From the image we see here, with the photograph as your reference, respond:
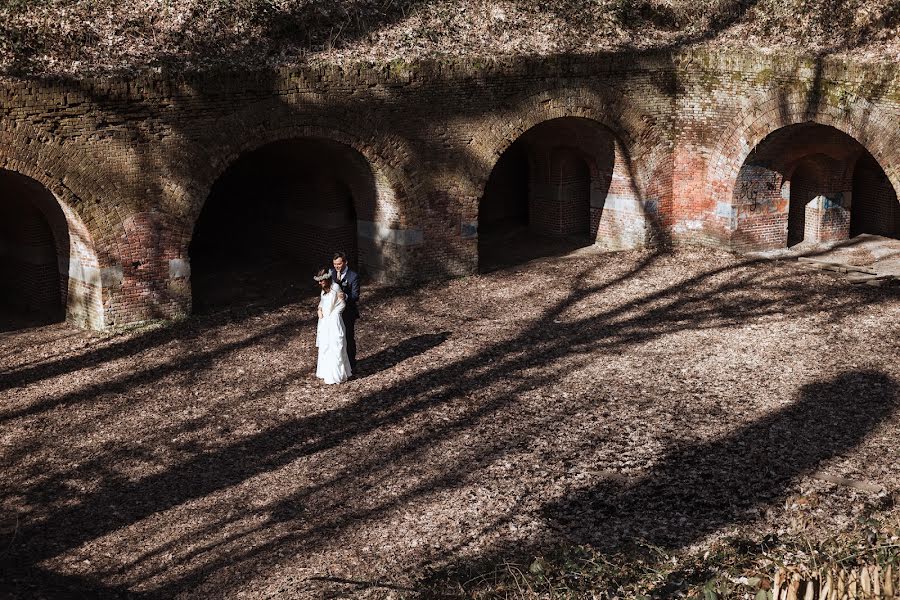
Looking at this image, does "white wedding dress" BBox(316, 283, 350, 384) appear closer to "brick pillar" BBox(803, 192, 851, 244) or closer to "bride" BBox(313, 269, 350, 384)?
"bride" BBox(313, 269, 350, 384)

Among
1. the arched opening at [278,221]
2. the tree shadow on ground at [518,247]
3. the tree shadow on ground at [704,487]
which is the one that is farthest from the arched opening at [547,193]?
the tree shadow on ground at [704,487]

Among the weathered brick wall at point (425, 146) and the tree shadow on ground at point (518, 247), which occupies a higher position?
the weathered brick wall at point (425, 146)

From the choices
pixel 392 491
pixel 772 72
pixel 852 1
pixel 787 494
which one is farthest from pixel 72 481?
pixel 852 1

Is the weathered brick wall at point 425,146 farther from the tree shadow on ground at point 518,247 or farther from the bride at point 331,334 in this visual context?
the bride at point 331,334

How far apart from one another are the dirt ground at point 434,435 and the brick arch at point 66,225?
0.41 meters

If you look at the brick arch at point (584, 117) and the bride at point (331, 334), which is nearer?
the bride at point (331, 334)

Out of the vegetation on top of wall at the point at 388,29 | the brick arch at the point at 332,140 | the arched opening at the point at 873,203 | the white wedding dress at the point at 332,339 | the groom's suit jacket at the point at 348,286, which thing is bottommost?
the white wedding dress at the point at 332,339

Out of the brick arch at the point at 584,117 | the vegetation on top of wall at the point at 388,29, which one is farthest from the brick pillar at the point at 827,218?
the vegetation on top of wall at the point at 388,29

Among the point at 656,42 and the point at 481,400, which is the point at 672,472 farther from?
the point at 656,42

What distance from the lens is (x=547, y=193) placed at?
19.5 m

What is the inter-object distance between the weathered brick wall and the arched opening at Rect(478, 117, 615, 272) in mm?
66

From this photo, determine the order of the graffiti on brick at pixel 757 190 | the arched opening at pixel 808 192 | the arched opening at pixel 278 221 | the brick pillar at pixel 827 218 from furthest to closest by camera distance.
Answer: the brick pillar at pixel 827 218 < the graffiti on brick at pixel 757 190 < the arched opening at pixel 808 192 < the arched opening at pixel 278 221

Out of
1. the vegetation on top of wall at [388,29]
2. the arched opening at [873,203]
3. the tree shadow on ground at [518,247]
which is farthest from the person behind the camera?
the arched opening at [873,203]

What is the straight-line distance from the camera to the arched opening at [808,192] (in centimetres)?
1702
